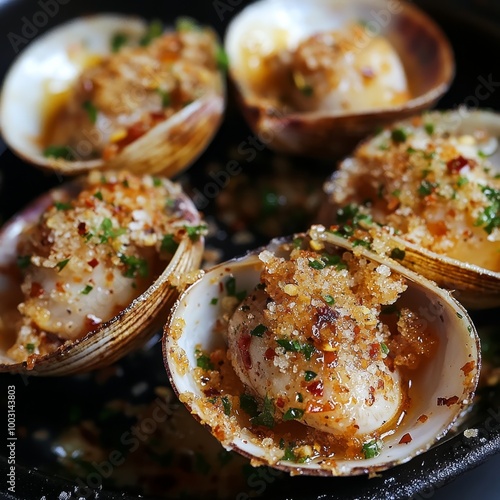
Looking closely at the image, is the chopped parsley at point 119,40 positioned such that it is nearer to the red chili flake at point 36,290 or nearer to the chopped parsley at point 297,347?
the red chili flake at point 36,290

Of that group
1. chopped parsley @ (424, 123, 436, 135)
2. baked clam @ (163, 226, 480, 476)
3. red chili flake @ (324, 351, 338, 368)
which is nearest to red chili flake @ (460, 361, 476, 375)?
baked clam @ (163, 226, 480, 476)

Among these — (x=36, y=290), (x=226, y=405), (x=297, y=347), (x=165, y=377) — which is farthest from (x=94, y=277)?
(x=297, y=347)

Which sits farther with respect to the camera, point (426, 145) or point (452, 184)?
point (426, 145)

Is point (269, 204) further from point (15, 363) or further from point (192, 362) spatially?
point (15, 363)

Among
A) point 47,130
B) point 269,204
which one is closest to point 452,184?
point 269,204

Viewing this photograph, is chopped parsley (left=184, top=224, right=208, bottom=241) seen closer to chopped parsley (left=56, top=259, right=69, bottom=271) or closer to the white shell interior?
chopped parsley (left=56, top=259, right=69, bottom=271)

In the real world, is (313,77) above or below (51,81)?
below
